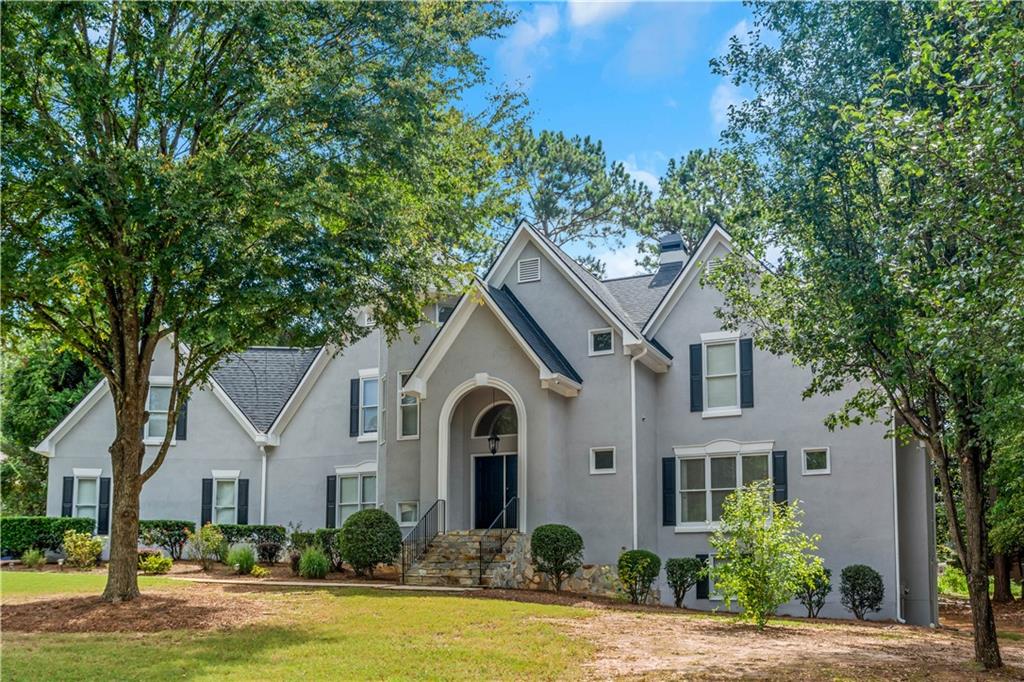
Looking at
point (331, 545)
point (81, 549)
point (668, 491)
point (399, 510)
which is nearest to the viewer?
point (668, 491)

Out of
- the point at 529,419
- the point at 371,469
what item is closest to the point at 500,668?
the point at 529,419

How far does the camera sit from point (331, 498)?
2844cm

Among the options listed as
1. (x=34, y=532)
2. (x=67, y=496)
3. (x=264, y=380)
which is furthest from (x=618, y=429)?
(x=67, y=496)

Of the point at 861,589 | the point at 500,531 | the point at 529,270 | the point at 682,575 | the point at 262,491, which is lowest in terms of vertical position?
the point at 861,589

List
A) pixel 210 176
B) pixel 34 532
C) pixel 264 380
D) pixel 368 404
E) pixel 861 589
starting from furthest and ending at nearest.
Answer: pixel 264 380, pixel 368 404, pixel 34 532, pixel 861 589, pixel 210 176

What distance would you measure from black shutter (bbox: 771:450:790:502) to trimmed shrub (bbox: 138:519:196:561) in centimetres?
1594

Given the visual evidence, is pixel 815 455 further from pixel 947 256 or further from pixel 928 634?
pixel 947 256

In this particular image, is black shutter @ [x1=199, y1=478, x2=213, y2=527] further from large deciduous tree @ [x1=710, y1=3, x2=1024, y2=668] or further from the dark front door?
large deciduous tree @ [x1=710, y1=3, x2=1024, y2=668]

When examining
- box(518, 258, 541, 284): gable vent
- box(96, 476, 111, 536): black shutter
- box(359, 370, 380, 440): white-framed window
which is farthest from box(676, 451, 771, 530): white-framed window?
box(96, 476, 111, 536): black shutter

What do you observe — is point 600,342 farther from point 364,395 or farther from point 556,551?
point 364,395

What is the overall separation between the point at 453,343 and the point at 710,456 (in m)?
6.82

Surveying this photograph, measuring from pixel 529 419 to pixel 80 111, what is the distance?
1266 centimetres

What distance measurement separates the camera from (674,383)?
2438 centimetres

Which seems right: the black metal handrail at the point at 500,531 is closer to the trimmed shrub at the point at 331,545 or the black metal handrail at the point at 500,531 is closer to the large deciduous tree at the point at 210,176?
the trimmed shrub at the point at 331,545
